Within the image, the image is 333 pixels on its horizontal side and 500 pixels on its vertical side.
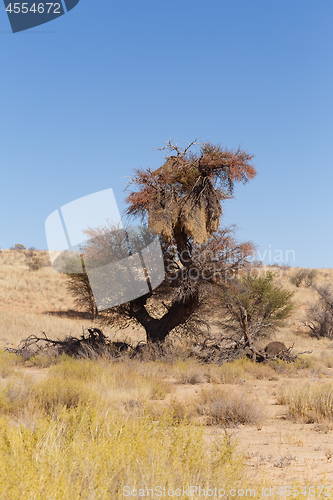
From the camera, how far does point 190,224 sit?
1215cm

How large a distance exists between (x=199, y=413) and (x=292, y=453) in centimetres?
235

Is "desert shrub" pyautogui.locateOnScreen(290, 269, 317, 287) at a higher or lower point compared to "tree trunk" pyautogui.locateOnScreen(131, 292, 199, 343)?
higher

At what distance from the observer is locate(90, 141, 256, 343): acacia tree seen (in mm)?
12453

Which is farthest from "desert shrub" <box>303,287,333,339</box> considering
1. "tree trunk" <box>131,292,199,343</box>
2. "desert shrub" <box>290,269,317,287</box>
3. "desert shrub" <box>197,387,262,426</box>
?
"desert shrub" <box>290,269,317,287</box>

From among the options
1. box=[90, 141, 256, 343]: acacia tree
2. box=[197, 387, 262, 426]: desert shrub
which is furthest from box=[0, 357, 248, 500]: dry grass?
box=[90, 141, 256, 343]: acacia tree

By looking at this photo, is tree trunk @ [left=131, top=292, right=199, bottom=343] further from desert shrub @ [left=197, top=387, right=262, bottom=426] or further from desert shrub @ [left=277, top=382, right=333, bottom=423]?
desert shrub @ [left=197, top=387, right=262, bottom=426]

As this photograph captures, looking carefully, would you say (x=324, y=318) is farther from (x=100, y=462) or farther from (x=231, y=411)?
(x=100, y=462)

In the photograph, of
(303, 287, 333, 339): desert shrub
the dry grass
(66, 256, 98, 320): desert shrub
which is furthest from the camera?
(303, 287, 333, 339): desert shrub

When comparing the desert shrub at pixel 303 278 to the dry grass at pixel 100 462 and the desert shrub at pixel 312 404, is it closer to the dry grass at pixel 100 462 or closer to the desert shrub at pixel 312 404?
the desert shrub at pixel 312 404

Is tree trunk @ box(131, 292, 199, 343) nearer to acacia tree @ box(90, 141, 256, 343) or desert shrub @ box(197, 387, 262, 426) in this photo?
acacia tree @ box(90, 141, 256, 343)

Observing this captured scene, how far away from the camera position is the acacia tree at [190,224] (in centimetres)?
1245

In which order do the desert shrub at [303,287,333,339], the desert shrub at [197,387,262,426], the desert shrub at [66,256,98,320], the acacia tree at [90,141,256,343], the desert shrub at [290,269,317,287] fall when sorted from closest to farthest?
1. the desert shrub at [197,387,262,426]
2. the acacia tree at [90,141,256,343]
3. the desert shrub at [66,256,98,320]
4. the desert shrub at [303,287,333,339]
5. the desert shrub at [290,269,317,287]

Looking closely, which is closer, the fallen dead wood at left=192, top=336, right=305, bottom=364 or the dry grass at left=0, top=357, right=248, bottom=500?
the dry grass at left=0, top=357, right=248, bottom=500

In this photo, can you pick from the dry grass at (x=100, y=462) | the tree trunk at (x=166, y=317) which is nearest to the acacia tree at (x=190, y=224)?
the tree trunk at (x=166, y=317)
